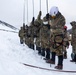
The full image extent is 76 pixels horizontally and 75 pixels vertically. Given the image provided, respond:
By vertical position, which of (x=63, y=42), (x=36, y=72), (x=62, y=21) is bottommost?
(x=36, y=72)

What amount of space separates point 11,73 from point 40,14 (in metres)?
4.56

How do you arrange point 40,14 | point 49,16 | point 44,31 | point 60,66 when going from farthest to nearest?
point 40,14
point 44,31
point 49,16
point 60,66

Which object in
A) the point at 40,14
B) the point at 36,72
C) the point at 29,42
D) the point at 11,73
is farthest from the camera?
the point at 29,42

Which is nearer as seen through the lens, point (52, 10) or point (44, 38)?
point (52, 10)

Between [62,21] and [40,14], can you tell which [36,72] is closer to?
[62,21]

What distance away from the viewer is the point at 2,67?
659 cm

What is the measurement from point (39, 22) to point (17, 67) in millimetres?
4120

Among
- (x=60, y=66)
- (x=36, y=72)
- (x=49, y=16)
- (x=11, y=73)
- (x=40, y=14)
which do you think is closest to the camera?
(x=11, y=73)

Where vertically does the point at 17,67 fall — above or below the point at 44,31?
below

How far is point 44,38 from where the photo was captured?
9688mm

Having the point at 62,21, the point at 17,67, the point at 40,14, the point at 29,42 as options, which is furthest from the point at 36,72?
the point at 29,42

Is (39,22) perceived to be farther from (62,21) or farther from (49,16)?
(62,21)

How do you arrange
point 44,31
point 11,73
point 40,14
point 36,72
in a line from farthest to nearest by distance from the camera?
point 40,14 < point 44,31 < point 36,72 < point 11,73

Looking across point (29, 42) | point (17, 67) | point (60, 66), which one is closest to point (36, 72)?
point (17, 67)
